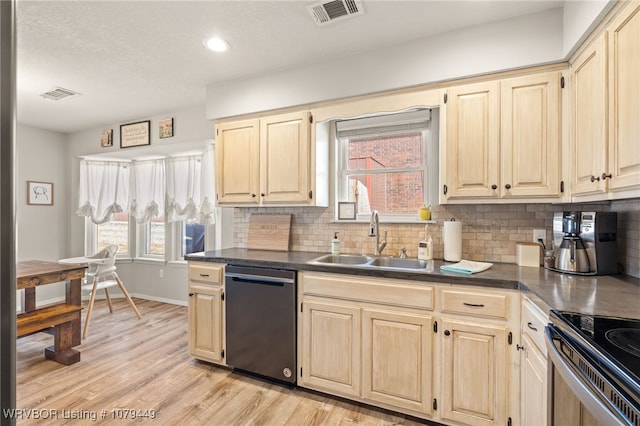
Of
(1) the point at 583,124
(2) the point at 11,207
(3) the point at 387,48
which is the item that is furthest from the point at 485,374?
(3) the point at 387,48

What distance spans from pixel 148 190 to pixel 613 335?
4.96 metres

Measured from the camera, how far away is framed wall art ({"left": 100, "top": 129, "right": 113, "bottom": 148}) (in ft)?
14.1

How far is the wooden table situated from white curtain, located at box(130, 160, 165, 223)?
1.52 metres

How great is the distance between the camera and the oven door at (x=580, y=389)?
0.75 metres

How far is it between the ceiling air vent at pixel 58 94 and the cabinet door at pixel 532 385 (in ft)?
14.3

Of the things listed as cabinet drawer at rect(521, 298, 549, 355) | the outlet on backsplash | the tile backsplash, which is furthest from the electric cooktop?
the outlet on backsplash

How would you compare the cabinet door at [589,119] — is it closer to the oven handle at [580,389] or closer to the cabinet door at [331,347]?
the oven handle at [580,389]

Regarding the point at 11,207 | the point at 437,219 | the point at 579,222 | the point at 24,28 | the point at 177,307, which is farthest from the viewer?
the point at 177,307

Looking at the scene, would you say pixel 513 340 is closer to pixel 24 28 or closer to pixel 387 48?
pixel 387 48

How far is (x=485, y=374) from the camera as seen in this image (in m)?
1.75

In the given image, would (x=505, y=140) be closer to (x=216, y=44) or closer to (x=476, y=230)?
→ (x=476, y=230)

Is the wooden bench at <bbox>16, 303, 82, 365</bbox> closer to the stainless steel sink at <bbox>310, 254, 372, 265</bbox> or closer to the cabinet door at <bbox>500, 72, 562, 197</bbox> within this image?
the stainless steel sink at <bbox>310, 254, 372, 265</bbox>

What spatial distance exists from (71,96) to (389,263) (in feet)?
12.0

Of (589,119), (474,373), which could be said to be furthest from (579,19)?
(474,373)
